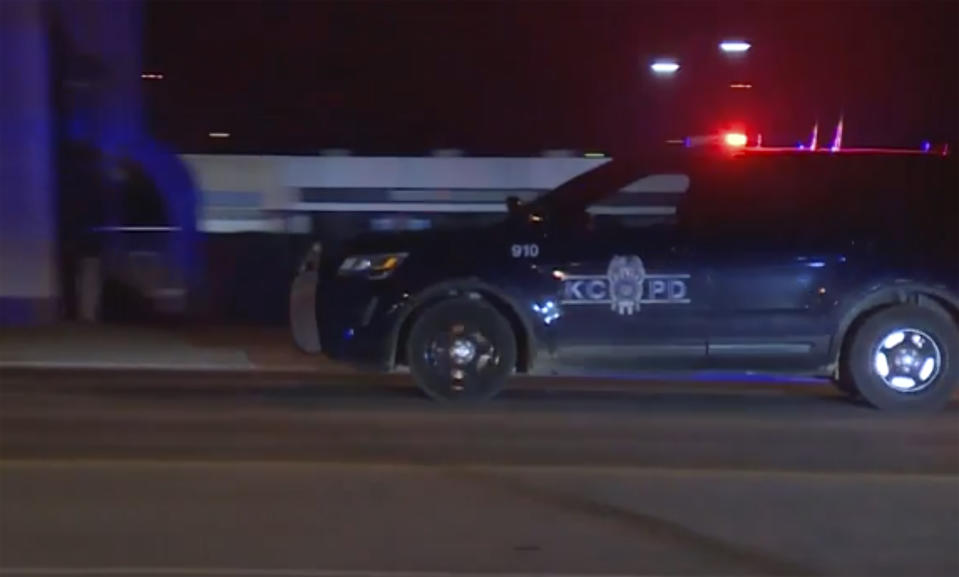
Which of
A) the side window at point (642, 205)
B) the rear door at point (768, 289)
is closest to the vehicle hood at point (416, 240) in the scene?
the side window at point (642, 205)

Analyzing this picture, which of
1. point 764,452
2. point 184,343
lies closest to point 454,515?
point 764,452

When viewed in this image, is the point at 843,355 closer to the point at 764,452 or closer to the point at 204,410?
the point at 764,452

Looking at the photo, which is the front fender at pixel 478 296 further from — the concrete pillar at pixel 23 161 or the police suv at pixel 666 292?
the concrete pillar at pixel 23 161

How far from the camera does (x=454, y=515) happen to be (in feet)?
26.2

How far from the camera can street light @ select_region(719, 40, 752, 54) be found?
2430 centimetres

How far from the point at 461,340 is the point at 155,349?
4331 mm

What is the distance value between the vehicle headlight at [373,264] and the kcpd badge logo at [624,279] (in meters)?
1.38

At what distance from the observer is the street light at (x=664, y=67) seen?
25344 millimetres

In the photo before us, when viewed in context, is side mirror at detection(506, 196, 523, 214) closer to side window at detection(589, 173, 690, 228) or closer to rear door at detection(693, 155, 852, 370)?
side window at detection(589, 173, 690, 228)

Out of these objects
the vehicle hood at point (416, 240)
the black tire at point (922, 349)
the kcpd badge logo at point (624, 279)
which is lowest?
the black tire at point (922, 349)

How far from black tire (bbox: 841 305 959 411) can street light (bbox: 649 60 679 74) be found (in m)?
13.8

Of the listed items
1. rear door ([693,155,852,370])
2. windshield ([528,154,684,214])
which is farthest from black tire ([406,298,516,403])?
rear door ([693,155,852,370])

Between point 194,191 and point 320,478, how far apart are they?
9.61 metres

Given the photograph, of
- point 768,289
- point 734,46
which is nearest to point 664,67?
point 734,46
